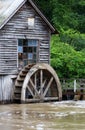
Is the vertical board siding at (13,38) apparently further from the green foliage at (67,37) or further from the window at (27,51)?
the green foliage at (67,37)

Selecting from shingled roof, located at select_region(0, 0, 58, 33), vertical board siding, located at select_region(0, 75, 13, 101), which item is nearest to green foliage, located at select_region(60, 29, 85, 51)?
shingled roof, located at select_region(0, 0, 58, 33)

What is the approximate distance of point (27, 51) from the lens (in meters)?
38.4

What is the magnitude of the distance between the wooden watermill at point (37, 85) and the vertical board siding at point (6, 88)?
13.8 inches

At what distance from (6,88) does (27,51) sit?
109 inches

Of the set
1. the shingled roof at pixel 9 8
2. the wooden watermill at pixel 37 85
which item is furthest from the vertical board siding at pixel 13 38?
the wooden watermill at pixel 37 85

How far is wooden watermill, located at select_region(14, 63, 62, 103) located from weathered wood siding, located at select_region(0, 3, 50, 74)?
→ 0.83 meters

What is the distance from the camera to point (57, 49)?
45688 mm

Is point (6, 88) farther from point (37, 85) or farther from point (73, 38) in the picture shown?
point (73, 38)

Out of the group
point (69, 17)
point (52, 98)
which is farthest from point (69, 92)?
point (69, 17)

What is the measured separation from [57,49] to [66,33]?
329 cm

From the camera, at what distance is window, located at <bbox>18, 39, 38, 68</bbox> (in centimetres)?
3803

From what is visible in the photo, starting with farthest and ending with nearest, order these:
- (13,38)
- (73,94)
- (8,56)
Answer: (73,94) < (13,38) < (8,56)

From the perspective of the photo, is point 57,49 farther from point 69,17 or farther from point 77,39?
point 69,17

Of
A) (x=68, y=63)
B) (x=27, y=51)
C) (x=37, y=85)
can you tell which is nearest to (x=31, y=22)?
(x=27, y=51)
